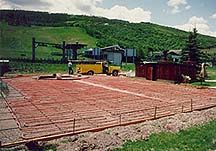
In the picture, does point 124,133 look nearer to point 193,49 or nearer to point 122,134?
point 122,134

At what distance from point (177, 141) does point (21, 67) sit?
80.0 feet

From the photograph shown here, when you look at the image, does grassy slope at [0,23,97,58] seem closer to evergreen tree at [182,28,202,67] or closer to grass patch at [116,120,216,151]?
evergreen tree at [182,28,202,67]

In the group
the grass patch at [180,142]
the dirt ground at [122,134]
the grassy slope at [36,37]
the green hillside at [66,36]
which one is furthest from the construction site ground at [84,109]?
the green hillside at [66,36]

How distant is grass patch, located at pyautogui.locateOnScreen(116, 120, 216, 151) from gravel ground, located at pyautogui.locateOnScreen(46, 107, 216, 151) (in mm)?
258

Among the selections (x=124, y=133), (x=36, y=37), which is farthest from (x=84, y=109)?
(x=36, y=37)

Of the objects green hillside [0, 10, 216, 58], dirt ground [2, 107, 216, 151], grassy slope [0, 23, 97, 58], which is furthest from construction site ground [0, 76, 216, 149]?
green hillside [0, 10, 216, 58]

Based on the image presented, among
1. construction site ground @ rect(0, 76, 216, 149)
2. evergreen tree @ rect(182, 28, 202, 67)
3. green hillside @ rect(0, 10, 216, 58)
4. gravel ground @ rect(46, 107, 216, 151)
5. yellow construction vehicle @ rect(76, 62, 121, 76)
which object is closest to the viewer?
gravel ground @ rect(46, 107, 216, 151)

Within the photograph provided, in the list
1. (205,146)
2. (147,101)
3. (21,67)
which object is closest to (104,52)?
(21,67)

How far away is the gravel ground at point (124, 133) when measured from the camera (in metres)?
6.26

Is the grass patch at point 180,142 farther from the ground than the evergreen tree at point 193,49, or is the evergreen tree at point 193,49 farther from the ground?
the evergreen tree at point 193,49

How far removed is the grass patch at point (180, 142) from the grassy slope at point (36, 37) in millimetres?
20632

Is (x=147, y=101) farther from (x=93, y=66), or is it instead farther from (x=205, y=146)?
(x=93, y=66)

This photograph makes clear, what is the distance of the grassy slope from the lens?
31.5 m

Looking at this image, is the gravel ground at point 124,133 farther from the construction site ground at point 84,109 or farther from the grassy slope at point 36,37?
the grassy slope at point 36,37
